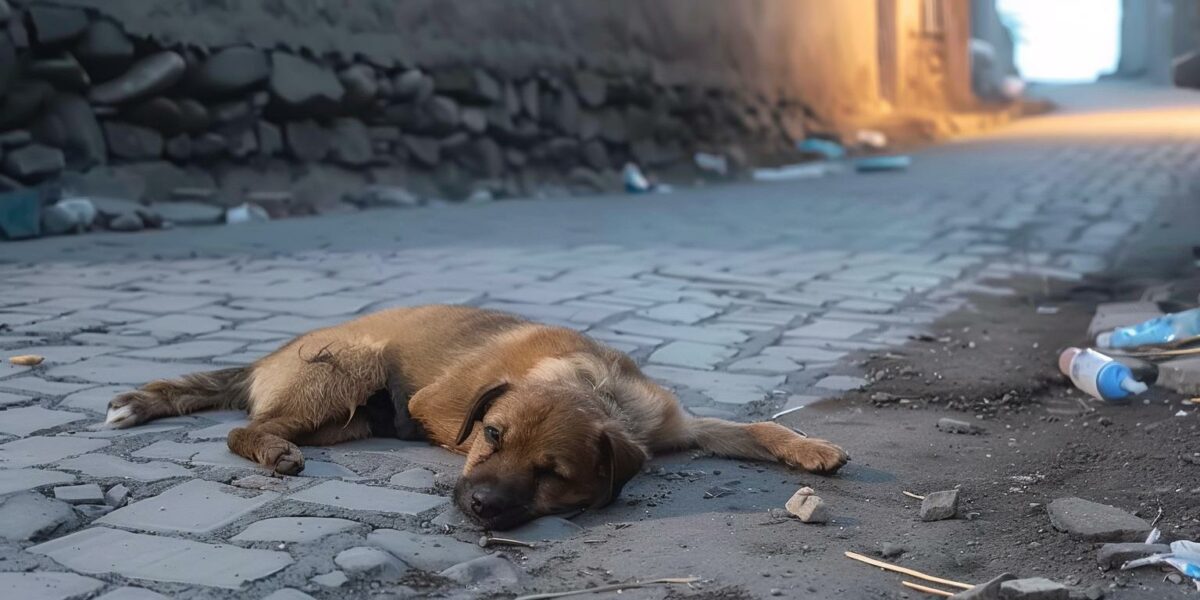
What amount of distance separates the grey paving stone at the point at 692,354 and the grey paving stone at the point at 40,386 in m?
2.24

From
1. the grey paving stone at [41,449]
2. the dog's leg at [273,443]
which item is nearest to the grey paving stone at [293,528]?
the dog's leg at [273,443]

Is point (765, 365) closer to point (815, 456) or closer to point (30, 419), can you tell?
point (815, 456)

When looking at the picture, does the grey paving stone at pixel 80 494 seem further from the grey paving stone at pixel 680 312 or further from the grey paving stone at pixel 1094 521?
the grey paving stone at pixel 680 312

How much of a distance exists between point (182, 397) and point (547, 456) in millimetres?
1476

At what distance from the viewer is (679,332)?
5875 mm

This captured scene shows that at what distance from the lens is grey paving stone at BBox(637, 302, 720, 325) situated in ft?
20.2

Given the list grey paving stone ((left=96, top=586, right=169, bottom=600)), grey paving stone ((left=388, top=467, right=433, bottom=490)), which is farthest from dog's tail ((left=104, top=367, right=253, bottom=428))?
grey paving stone ((left=96, top=586, right=169, bottom=600))

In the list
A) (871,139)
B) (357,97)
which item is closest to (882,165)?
(871,139)

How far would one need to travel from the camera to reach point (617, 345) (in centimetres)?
560

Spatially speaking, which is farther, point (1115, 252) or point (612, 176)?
point (612, 176)

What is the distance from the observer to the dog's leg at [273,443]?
358cm

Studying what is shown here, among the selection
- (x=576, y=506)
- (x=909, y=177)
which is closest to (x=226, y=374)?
(x=576, y=506)

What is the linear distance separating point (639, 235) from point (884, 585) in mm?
6383

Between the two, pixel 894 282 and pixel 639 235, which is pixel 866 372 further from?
pixel 639 235
